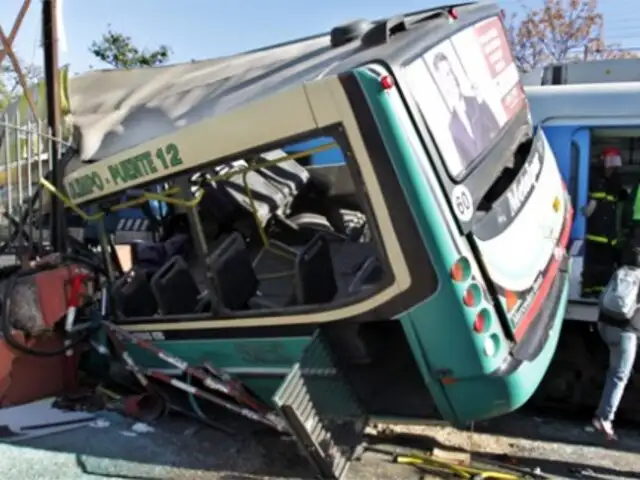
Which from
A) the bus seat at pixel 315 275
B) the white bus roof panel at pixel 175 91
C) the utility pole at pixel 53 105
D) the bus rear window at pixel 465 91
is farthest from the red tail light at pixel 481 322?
the utility pole at pixel 53 105

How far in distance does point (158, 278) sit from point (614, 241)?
3.31 m

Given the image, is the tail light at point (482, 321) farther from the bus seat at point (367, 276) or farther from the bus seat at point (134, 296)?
the bus seat at point (134, 296)

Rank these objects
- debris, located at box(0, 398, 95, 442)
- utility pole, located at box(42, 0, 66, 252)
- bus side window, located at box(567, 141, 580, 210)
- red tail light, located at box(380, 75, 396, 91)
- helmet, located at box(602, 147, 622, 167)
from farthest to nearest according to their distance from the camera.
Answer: helmet, located at box(602, 147, 622, 167) → bus side window, located at box(567, 141, 580, 210) → utility pole, located at box(42, 0, 66, 252) → debris, located at box(0, 398, 95, 442) → red tail light, located at box(380, 75, 396, 91)

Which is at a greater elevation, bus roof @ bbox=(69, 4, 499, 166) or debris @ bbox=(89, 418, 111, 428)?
bus roof @ bbox=(69, 4, 499, 166)

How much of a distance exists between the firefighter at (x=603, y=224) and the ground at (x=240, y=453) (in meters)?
1.19

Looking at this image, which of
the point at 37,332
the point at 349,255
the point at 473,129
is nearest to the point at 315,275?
the point at 349,255

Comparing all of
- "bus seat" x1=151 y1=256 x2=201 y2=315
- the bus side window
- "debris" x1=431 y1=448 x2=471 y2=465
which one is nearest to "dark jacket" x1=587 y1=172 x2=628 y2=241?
the bus side window

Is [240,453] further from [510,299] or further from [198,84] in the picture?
[198,84]

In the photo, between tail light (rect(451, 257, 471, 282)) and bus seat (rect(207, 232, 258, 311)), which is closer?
tail light (rect(451, 257, 471, 282))

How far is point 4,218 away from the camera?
5.77m

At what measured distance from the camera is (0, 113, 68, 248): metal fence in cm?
520

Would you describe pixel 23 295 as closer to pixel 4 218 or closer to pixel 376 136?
pixel 4 218

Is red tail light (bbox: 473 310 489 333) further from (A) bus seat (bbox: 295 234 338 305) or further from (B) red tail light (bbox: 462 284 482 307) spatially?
(A) bus seat (bbox: 295 234 338 305)

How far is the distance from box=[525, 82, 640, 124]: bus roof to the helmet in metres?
0.38
